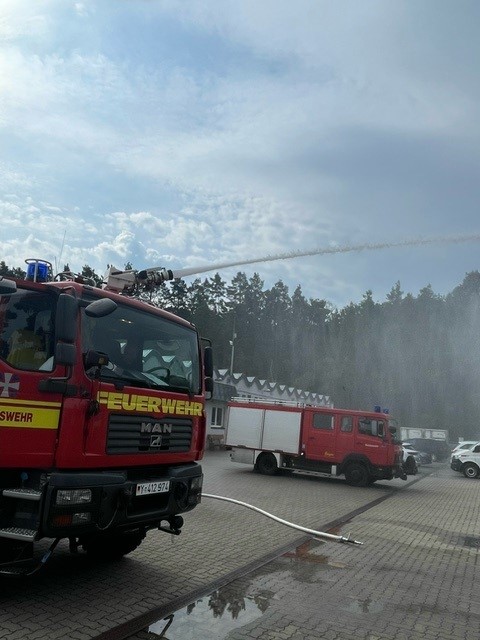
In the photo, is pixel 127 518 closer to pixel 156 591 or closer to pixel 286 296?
pixel 156 591

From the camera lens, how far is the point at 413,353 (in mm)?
Result: 75250

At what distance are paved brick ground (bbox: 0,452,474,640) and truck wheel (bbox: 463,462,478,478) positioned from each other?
1549 cm

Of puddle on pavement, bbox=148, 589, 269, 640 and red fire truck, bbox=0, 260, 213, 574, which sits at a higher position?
red fire truck, bbox=0, 260, 213, 574

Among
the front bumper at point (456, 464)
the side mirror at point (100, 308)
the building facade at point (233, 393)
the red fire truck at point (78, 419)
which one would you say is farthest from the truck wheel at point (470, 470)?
the side mirror at point (100, 308)

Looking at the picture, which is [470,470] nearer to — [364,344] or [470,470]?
[470,470]

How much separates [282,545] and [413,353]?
70.3m

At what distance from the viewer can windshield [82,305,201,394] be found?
211 inches

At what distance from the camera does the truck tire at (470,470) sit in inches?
986

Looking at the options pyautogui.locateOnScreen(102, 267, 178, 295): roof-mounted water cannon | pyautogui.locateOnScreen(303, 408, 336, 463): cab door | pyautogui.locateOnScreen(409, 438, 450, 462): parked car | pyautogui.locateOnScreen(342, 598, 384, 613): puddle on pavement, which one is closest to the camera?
pyautogui.locateOnScreen(342, 598, 384, 613): puddle on pavement

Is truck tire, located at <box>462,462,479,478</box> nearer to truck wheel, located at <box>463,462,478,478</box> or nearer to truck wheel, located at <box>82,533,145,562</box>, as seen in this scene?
truck wheel, located at <box>463,462,478,478</box>

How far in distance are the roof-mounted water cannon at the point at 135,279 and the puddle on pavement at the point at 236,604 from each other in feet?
12.2

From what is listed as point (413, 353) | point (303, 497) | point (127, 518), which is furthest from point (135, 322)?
point (413, 353)

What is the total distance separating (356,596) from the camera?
6074 mm

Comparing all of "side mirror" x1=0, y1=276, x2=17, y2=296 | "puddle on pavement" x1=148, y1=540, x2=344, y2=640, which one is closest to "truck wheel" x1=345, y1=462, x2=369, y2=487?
"puddle on pavement" x1=148, y1=540, x2=344, y2=640
